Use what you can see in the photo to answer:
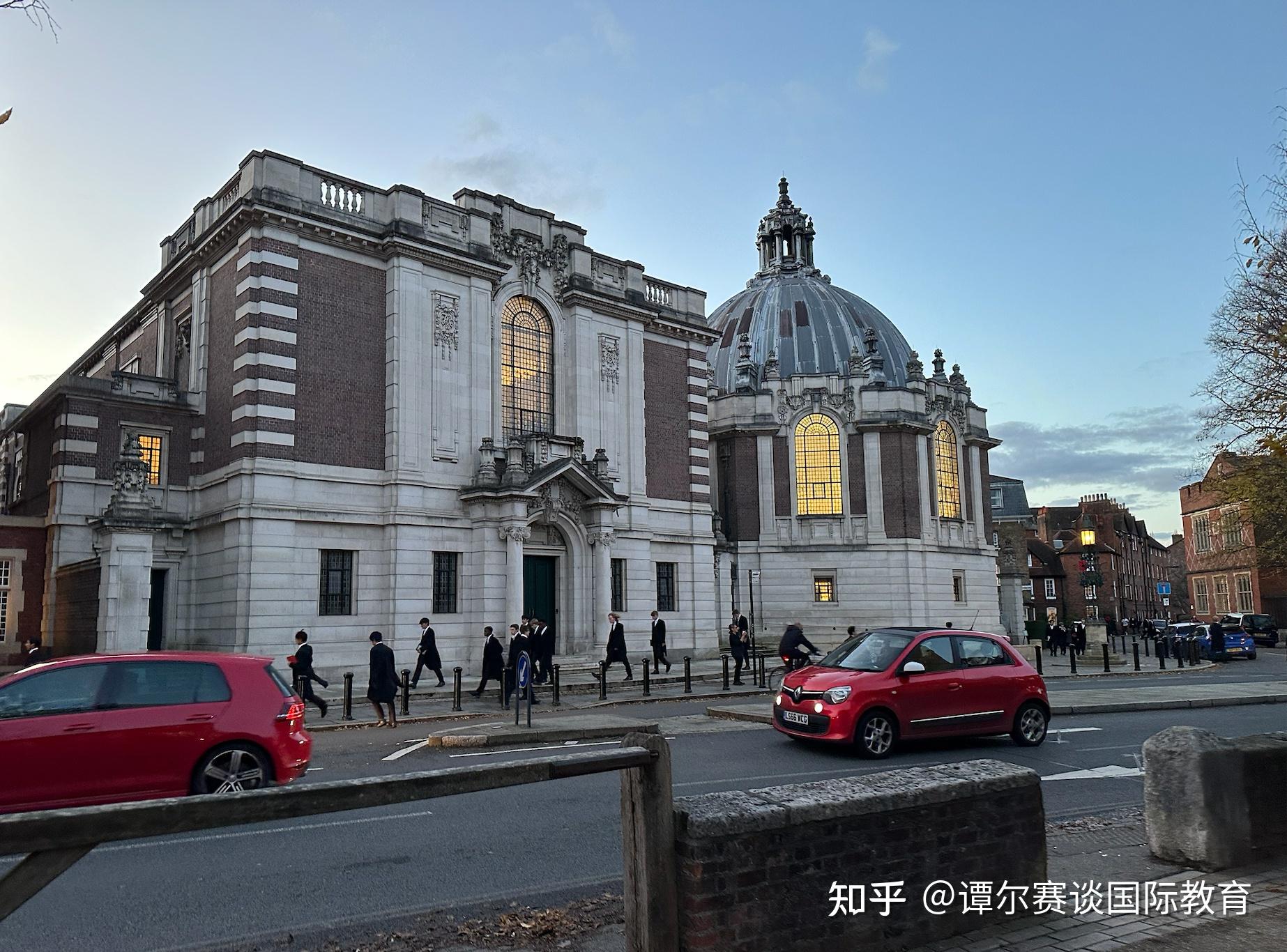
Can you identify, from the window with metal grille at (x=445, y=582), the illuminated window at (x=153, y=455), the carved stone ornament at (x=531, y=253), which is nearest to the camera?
the illuminated window at (x=153, y=455)

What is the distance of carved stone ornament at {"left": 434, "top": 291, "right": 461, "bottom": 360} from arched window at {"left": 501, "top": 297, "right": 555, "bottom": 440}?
2.07 m

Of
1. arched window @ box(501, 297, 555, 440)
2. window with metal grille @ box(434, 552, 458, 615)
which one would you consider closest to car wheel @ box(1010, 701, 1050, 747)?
window with metal grille @ box(434, 552, 458, 615)

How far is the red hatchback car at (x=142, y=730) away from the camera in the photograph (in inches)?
344

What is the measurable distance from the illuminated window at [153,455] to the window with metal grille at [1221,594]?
73961 millimetres

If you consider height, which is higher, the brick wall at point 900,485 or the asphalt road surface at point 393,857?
the brick wall at point 900,485

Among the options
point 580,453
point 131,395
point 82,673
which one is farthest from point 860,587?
point 82,673

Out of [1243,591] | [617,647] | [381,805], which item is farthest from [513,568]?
[1243,591]

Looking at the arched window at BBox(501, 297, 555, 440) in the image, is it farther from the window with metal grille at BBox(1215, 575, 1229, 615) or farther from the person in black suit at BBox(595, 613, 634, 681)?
the window with metal grille at BBox(1215, 575, 1229, 615)

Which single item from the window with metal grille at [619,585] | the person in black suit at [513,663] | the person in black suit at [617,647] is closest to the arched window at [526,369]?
the window with metal grille at [619,585]

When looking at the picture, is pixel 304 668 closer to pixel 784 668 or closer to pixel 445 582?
pixel 445 582

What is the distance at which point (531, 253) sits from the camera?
31406mm

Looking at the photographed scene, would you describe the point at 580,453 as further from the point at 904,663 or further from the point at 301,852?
the point at 301,852

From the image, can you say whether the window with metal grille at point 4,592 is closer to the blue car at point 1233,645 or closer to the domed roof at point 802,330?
the domed roof at point 802,330

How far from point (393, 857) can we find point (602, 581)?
75.4 feet
